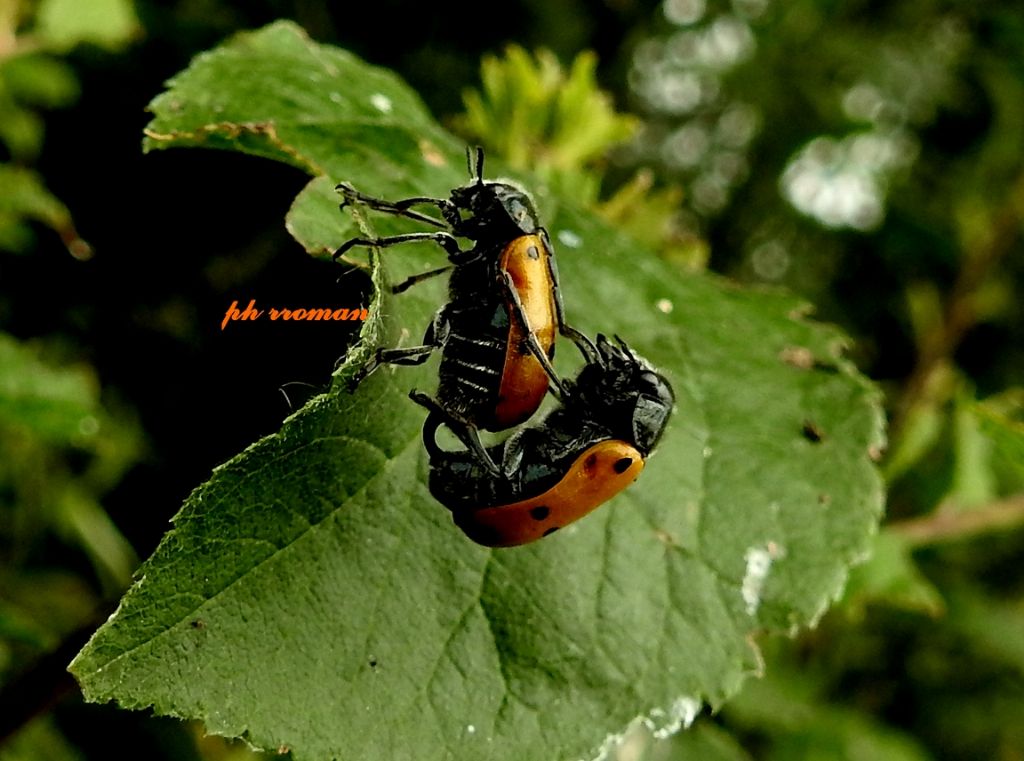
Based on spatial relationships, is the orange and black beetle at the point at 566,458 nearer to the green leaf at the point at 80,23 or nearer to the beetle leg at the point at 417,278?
the beetle leg at the point at 417,278

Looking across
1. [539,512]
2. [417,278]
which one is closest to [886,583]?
[539,512]

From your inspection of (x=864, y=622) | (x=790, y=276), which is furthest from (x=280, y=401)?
(x=790, y=276)

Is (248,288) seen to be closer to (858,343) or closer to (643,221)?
(643,221)

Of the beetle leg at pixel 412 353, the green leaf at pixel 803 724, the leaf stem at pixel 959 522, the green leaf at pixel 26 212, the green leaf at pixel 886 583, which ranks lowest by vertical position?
the green leaf at pixel 803 724

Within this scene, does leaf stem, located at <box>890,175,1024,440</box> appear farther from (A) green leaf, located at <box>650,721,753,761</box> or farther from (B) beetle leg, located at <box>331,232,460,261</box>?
(B) beetle leg, located at <box>331,232,460,261</box>

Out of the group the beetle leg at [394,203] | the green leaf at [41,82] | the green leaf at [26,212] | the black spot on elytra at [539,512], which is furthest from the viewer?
the green leaf at [41,82]

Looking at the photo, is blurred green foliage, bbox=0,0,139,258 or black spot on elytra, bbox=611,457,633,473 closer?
black spot on elytra, bbox=611,457,633,473

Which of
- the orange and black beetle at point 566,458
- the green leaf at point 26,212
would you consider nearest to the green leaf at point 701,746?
the orange and black beetle at point 566,458
